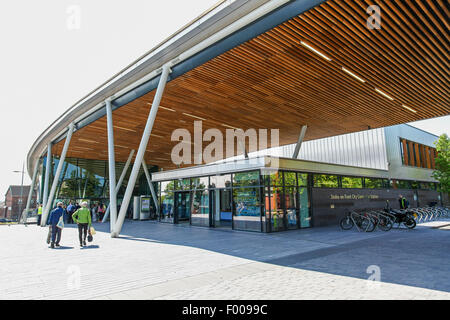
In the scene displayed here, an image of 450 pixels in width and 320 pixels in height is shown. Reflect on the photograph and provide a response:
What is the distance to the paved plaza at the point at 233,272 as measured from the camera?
447 cm

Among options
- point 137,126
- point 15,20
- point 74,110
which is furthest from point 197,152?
point 15,20

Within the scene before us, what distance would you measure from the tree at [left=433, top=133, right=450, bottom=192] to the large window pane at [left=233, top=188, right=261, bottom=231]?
25.7 m

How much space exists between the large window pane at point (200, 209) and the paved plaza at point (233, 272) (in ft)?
25.2

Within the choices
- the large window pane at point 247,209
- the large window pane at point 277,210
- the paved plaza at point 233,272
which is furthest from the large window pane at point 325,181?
the paved plaza at point 233,272

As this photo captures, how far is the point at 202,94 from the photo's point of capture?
13.7 meters

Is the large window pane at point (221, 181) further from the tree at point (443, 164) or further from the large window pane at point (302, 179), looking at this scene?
the tree at point (443, 164)

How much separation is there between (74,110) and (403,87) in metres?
18.9

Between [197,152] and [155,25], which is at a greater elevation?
[155,25]

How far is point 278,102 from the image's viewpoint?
1488cm

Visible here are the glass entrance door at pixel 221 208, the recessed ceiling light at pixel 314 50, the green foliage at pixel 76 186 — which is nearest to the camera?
the recessed ceiling light at pixel 314 50

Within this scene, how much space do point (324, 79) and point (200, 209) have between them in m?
10.3

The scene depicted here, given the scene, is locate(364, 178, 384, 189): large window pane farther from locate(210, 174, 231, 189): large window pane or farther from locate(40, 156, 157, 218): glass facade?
locate(40, 156, 157, 218): glass facade

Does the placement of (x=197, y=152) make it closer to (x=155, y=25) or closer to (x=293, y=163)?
(x=293, y=163)

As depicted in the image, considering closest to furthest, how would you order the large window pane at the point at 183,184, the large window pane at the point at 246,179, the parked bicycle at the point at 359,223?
the parked bicycle at the point at 359,223
the large window pane at the point at 246,179
the large window pane at the point at 183,184
